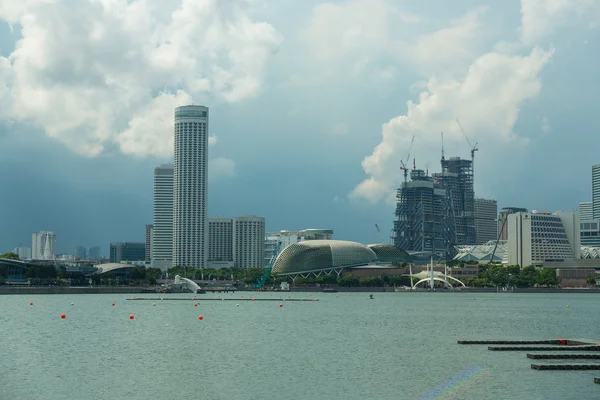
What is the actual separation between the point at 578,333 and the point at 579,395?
5430 centimetres

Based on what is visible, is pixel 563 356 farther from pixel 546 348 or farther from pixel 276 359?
pixel 276 359

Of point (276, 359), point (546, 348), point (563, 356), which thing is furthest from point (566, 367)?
point (276, 359)

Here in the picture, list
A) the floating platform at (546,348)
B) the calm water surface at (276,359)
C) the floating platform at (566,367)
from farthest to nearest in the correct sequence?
1. the floating platform at (546,348)
2. the floating platform at (566,367)
3. the calm water surface at (276,359)

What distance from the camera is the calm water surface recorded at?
6419 centimetres

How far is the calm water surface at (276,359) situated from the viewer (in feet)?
211

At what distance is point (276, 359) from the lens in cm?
8319

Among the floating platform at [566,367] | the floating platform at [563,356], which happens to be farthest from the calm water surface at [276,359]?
the floating platform at [563,356]

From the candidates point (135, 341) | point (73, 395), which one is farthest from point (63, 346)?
point (73, 395)

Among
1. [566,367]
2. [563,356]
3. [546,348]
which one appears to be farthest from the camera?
[546,348]

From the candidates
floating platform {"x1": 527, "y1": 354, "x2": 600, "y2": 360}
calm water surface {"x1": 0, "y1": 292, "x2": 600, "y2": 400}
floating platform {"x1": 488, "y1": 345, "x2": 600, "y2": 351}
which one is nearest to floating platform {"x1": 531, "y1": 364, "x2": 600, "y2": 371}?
calm water surface {"x1": 0, "y1": 292, "x2": 600, "y2": 400}

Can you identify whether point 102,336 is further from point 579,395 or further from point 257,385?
point 579,395

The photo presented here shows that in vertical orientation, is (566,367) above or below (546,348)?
below

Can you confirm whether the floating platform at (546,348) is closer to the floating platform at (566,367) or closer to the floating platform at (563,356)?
the floating platform at (563,356)

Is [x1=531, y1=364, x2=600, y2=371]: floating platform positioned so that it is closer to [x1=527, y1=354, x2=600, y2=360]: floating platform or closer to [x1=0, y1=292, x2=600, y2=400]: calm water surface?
[x1=0, y1=292, x2=600, y2=400]: calm water surface
